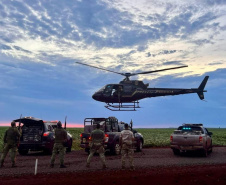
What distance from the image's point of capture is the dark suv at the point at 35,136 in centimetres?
1742

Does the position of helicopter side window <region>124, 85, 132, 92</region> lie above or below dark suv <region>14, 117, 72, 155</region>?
above

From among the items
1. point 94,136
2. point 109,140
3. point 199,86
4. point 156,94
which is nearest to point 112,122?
point 109,140

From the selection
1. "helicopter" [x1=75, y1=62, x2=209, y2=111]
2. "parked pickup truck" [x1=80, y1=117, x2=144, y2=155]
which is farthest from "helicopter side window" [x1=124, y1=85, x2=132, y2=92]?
"parked pickup truck" [x1=80, y1=117, x2=144, y2=155]

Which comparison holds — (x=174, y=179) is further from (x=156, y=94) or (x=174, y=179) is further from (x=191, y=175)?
(x=156, y=94)

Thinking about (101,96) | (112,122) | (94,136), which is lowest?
(94,136)

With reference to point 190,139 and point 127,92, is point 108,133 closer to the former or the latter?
point 190,139

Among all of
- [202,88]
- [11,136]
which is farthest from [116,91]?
[11,136]

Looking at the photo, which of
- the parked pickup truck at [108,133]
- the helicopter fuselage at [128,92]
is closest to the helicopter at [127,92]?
the helicopter fuselage at [128,92]

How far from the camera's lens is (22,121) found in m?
17.5

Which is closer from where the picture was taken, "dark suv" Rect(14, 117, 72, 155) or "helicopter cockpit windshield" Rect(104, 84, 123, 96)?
"dark suv" Rect(14, 117, 72, 155)

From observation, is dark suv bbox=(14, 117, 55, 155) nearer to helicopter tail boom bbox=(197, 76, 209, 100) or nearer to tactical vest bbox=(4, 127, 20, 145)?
tactical vest bbox=(4, 127, 20, 145)

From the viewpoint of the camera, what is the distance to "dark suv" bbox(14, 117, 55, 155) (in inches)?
686

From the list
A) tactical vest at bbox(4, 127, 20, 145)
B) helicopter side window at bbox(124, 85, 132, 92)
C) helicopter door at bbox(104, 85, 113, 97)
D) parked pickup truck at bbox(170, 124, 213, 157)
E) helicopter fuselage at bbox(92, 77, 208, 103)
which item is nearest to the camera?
tactical vest at bbox(4, 127, 20, 145)

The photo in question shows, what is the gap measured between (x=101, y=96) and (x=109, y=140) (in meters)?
13.8
